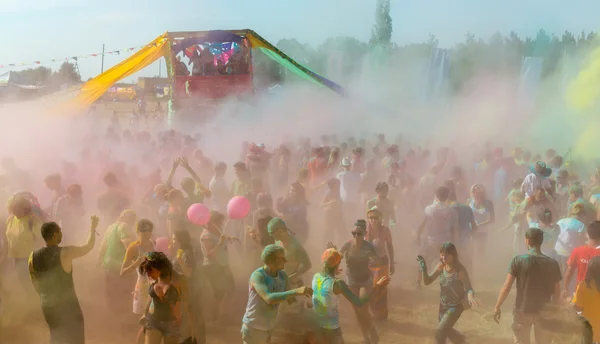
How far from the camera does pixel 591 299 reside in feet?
17.7

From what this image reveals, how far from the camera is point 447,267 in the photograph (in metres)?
5.67

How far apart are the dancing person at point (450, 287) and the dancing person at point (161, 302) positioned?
242 cm

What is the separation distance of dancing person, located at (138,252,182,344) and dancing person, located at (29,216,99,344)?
41.9 inches

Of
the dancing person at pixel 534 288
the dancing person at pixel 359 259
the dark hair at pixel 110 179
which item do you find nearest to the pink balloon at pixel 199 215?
the dancing person at pixel 359 259

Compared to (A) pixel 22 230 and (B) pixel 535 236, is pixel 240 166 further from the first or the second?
(B) pixel 535 236

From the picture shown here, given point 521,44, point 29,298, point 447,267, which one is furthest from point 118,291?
point 521,44

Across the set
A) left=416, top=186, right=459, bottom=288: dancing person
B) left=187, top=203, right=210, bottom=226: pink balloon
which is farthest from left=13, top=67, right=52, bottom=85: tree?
left=416, top=186, right=459, bottom=288: dancing person

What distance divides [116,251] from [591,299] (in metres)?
4.94

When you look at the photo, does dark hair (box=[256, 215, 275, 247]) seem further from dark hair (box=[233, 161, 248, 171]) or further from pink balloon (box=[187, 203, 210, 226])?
dark hair (box=[233, 161, 248, 171])

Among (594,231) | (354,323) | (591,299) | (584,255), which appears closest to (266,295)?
(354,323)

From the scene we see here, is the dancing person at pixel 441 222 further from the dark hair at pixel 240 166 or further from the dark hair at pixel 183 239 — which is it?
the dark hair at pixel 183 239

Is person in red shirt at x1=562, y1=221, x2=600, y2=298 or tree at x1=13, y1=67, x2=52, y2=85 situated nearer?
person in red shirt at x1=562, y1=221, x2=600, y2=298

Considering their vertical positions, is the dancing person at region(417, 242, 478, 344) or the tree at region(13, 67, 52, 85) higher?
the tree at region(13, 67, 52, 85)

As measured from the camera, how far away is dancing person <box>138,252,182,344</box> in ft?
14.8
